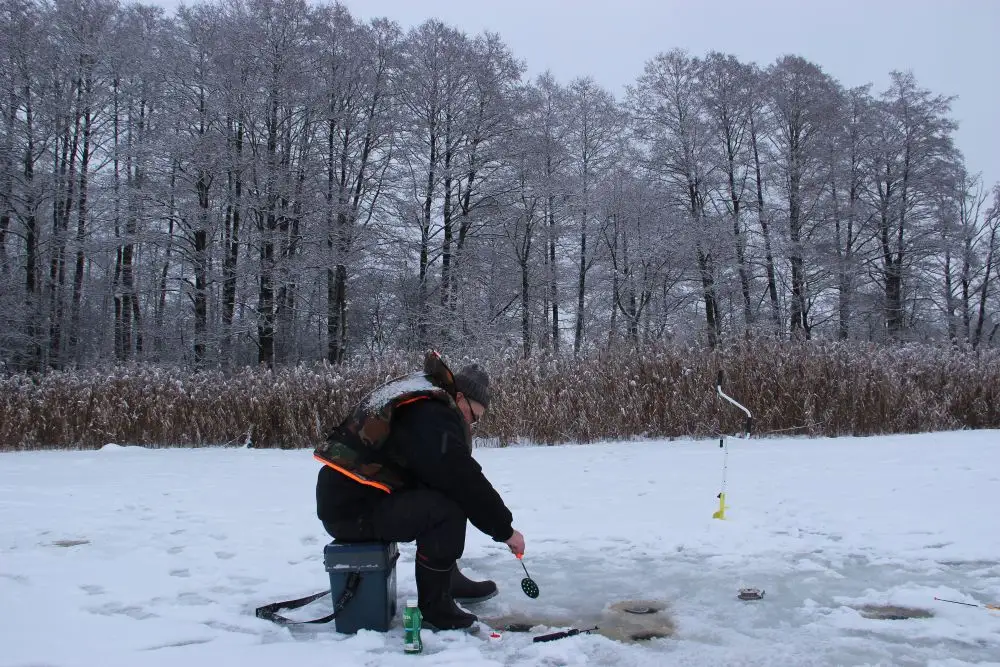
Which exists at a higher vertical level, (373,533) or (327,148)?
(327,148)

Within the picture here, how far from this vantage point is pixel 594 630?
3152 mm

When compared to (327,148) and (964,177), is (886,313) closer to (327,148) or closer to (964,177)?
(964,177)

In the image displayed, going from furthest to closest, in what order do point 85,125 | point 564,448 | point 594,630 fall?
point 85,125 < point 564,448 < point 594,630

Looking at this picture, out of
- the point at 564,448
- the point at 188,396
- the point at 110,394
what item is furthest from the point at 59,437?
the point at 564,448

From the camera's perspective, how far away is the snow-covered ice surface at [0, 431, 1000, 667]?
115 inches

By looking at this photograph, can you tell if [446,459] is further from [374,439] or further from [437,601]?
[437,601]

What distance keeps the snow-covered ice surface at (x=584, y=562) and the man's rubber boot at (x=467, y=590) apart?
5 cm

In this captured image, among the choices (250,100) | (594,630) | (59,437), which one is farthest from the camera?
(250,100)

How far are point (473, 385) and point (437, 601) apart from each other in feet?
3.03

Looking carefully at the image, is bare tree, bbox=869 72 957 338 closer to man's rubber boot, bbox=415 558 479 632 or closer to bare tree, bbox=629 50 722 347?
bare tree, bbox=629 50 722 347

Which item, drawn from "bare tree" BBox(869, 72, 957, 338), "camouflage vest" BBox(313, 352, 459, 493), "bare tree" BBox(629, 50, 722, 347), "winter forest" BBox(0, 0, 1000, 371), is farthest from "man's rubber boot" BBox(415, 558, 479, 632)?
"bare tree" BBox(869, 72, 957, 338)

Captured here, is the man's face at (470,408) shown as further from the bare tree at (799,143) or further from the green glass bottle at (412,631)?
the bare tree at (799,143)

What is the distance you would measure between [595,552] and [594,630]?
1389mm

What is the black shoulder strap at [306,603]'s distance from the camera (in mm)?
3105
